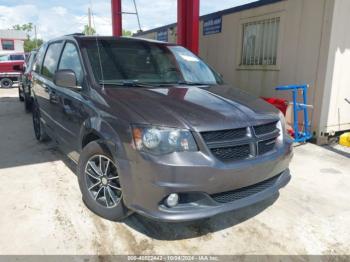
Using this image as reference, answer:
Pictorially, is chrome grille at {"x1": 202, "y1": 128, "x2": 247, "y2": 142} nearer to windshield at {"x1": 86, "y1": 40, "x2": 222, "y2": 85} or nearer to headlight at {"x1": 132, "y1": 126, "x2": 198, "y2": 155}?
headlight at {"x1": 132, "y1": 126, "x2": 198, "y2": 155}

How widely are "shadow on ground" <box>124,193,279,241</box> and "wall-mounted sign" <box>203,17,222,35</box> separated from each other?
20.5ft

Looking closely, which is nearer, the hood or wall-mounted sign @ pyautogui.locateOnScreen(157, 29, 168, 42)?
the hood

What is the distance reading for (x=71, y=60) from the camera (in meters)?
3.60

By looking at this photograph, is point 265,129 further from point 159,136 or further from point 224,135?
point 159,136

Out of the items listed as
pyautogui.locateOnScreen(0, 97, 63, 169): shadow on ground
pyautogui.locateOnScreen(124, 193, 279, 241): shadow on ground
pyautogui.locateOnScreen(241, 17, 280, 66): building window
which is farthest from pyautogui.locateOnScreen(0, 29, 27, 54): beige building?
pyautogui.locateOnScreen(124, 193, 279, 241): shadow on ground

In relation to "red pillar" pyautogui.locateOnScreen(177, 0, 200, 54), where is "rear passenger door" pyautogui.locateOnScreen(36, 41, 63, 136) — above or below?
below

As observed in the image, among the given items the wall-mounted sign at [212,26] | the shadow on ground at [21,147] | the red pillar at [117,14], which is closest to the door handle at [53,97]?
the shadow on ground at [21,147]

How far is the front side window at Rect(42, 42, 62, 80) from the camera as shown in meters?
4.23

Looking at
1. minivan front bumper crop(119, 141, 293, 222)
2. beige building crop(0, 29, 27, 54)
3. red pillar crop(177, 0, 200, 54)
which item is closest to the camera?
minivan front bumper crop(119, 141, 293, 222)

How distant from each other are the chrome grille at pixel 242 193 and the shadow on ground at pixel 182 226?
0.48m

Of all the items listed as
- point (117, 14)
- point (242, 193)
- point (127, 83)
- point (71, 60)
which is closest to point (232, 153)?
point (242, 193)

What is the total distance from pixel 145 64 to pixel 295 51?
383 centimetres

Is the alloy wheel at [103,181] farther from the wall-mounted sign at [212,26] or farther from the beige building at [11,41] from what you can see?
the beige building at [11,41]

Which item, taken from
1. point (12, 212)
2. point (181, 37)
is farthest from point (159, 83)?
point (181, 37)
